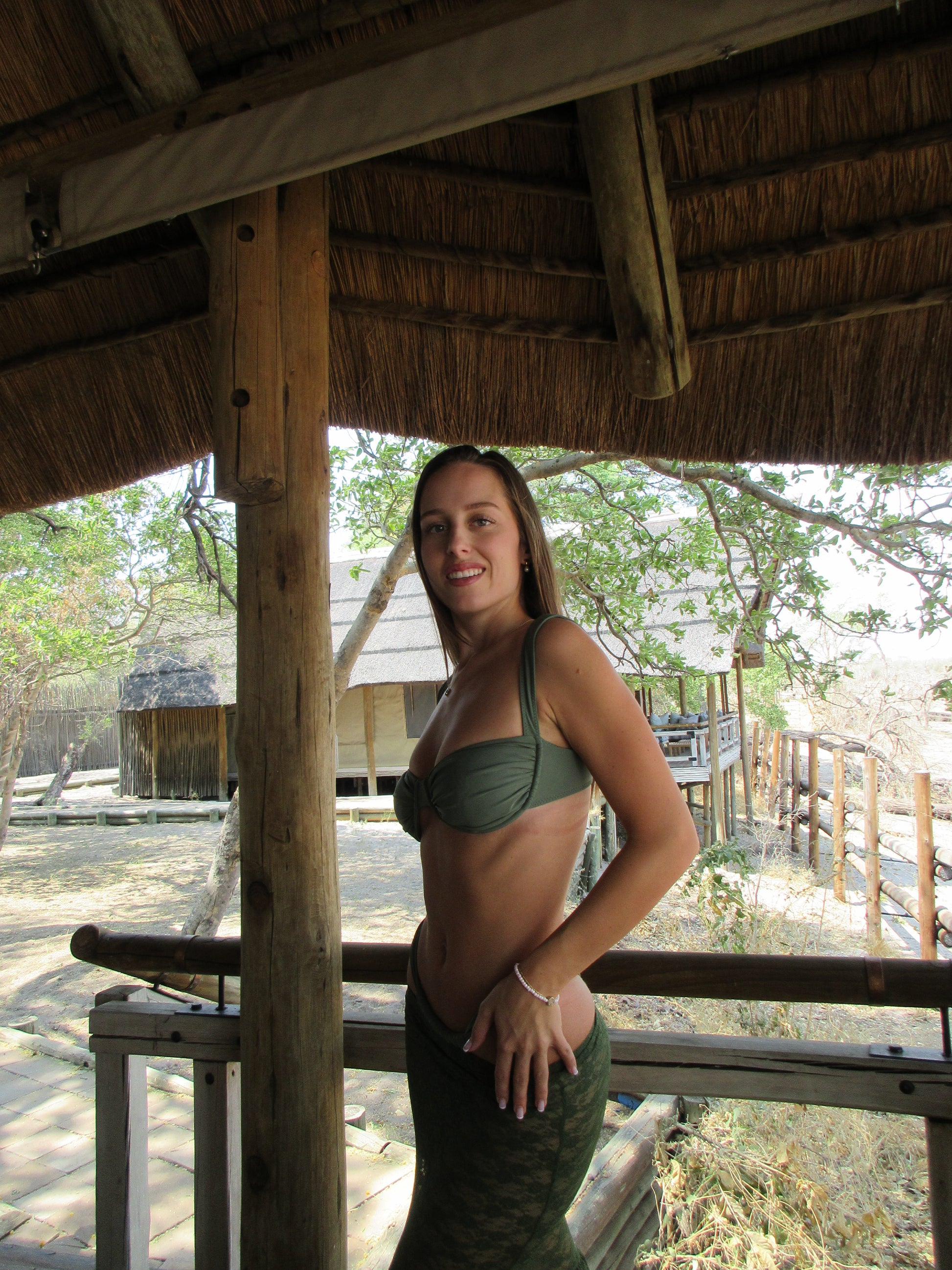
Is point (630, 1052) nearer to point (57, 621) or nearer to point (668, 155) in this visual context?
point (668, 155)

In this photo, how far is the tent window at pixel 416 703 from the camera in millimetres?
15289

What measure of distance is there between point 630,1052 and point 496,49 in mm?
1799

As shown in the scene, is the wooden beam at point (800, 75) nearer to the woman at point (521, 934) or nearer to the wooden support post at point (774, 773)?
the woman at point (521, 934)

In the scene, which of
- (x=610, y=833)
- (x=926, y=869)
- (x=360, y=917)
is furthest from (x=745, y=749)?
(x=360, y=917)

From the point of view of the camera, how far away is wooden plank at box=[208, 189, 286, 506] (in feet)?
5.64

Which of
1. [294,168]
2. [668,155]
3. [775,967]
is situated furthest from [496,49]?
[775,967]

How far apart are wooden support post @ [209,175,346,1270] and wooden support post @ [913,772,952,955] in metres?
7.85

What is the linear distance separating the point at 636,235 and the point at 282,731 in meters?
1.30

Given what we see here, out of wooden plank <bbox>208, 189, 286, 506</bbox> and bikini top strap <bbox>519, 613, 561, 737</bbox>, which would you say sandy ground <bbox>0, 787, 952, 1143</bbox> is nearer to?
wooden plank <bbox>208, 189, 286, 506</bbox>

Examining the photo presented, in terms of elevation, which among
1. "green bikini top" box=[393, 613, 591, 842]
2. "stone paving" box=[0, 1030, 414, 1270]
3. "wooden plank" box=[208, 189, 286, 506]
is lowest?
"stone paving" box=[0, 1030, 414, 1270]

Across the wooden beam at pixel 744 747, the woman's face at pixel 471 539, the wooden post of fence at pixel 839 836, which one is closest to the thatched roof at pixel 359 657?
the wooden beam at pixel 744 747

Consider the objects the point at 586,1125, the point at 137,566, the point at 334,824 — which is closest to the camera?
the point at 586,1125

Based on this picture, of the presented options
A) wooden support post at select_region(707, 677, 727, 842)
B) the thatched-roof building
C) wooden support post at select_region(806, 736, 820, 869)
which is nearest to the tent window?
wooden support post at select_region(707, 677, 727, 842)

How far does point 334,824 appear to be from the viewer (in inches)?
68.7
